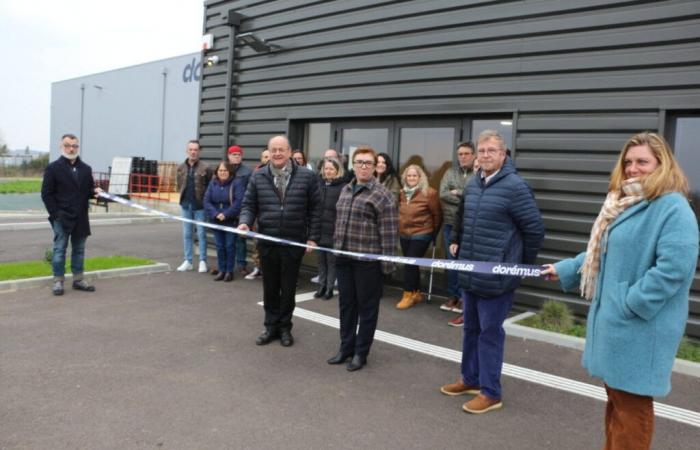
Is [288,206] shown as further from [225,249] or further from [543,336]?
[225,249]

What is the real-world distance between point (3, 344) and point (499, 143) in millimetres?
4562

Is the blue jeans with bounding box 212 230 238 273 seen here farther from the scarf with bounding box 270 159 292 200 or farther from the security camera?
the security camera

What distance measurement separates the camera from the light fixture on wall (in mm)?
9422

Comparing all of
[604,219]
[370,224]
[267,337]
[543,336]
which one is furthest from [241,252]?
[604,219]

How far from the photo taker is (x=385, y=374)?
464 centimetres

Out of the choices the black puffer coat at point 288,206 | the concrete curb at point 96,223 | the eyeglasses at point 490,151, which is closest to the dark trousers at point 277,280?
the black puffer coat at point 288,206

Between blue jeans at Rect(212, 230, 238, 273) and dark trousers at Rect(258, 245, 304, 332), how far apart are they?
9.32 ft

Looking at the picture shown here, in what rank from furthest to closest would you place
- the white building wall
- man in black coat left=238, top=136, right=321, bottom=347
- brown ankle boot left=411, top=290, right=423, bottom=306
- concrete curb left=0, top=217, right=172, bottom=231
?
the white building wall, concrete curb left=0, top=217, right=172, bottom=231, brown ankle boot left=411, top=290, right=423, bottom=306, man in black coat left=238, top=136, right=321, bottom=347

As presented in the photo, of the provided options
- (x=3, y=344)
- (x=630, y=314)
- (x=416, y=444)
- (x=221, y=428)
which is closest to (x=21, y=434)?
(x=221, y=428)

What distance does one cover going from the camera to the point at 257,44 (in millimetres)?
9500

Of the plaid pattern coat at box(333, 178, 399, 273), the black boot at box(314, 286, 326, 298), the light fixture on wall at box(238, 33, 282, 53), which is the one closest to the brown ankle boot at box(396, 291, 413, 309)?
the black boot at box(314, 286, 326, 298)

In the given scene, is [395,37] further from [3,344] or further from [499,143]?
[3,344]

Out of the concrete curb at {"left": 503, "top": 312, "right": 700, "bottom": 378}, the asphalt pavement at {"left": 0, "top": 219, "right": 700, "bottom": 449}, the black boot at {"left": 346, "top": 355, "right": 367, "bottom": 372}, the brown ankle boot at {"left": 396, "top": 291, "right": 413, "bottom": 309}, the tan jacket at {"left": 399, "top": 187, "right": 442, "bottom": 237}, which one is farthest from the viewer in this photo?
the brown ankle boot at {"left": 396, "top": 291, "right": 413, "bottom": 309}

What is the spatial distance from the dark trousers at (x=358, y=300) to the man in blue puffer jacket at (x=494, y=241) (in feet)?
3.03
